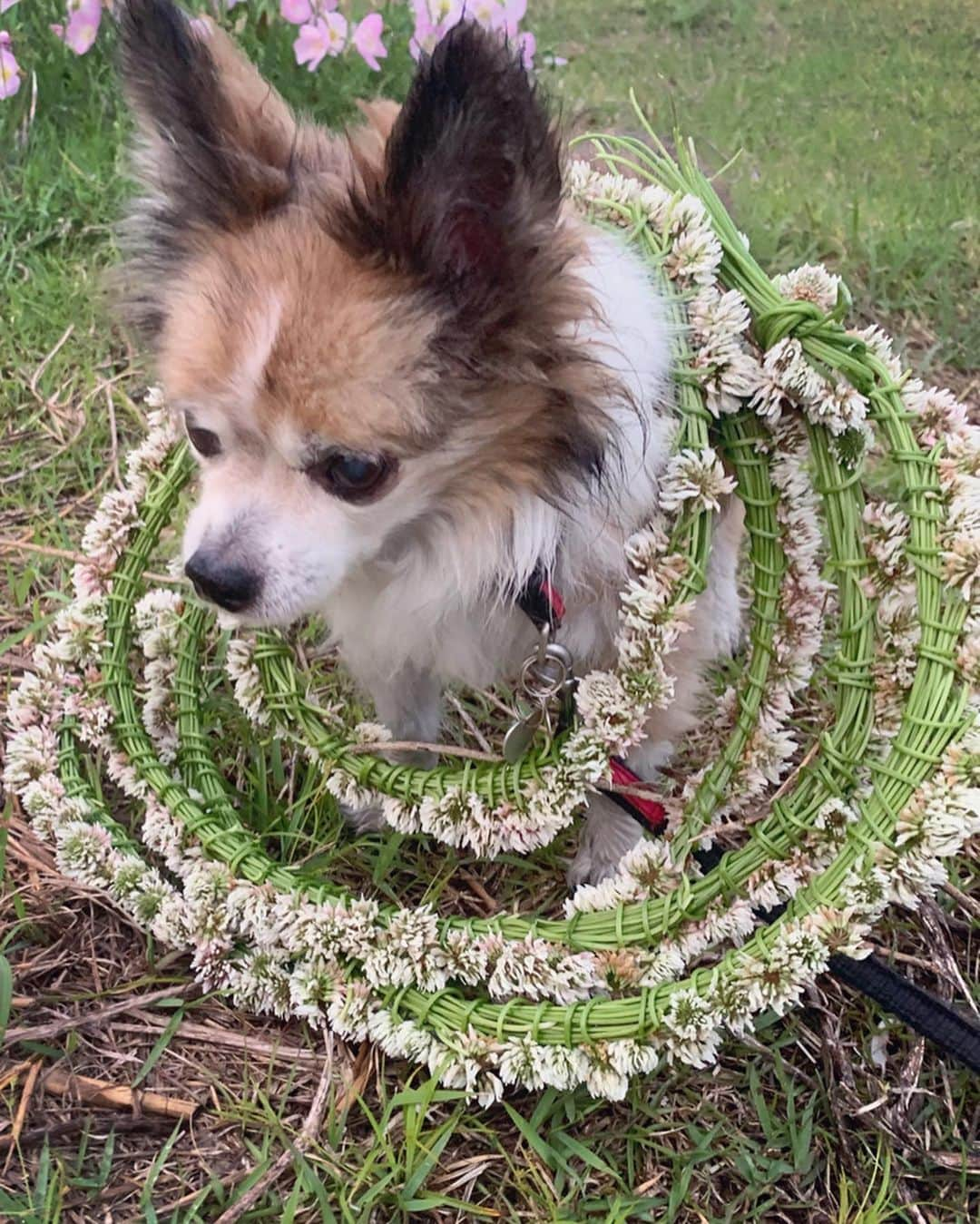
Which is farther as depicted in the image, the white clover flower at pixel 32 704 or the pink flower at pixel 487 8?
the pink flower at pixel 487 8

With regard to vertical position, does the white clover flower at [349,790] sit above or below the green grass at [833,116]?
below

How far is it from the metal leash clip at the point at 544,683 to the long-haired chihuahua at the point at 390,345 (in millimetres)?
88

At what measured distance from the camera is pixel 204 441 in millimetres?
1675

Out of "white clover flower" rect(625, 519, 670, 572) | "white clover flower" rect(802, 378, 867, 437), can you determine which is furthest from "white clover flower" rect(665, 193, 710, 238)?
"white clover flower" rect(625, 519, 670, 572)

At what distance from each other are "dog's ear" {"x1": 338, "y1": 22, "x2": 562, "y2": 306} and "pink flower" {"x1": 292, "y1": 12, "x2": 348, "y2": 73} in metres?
2.31

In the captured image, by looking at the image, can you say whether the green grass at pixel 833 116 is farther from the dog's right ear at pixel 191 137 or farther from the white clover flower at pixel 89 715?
the white clover flower at pixel 89 715

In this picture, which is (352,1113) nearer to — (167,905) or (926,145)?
(167,905)

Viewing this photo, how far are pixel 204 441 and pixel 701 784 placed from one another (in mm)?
995

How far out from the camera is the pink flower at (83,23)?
3586 millimetres

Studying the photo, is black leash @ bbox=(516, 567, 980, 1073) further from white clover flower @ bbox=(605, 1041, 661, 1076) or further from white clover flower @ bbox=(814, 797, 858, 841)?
white clover flower @ bbox=(605, 1041, 661, 1076)

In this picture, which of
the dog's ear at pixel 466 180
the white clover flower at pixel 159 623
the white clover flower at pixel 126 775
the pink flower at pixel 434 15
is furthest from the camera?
the pink flower at pixel 434 15

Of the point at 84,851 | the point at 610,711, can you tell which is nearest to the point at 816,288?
the point at 610,711

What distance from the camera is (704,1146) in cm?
173

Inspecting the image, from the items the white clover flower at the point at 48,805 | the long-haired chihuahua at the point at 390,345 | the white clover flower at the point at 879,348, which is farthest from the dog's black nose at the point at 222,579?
the white clover flower at the point at 879,348
